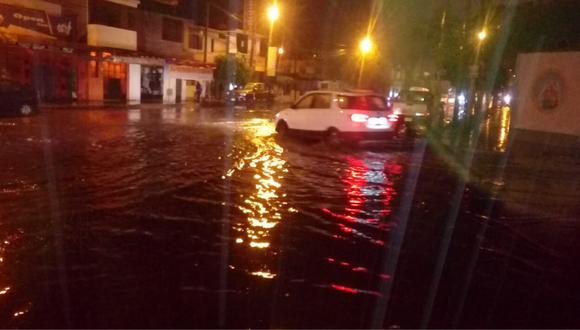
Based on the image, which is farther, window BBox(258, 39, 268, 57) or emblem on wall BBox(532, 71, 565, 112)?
window BBox(258, 39, 268, 57)

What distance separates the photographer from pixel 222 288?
17.4ft

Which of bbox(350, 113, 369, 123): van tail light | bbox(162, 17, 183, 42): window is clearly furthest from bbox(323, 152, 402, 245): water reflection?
bbox(162, 17, 183, 42): window

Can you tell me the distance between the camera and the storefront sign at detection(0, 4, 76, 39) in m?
30.1

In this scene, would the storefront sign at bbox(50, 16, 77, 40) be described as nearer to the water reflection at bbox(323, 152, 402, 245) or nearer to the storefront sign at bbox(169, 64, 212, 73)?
the storefront sign at bbox(169, 64, 212, 73)

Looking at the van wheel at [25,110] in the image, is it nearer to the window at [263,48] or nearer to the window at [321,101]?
the window at [321,101]

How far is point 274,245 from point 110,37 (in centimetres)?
3376

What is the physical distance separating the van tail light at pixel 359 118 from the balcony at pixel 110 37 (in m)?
24.7

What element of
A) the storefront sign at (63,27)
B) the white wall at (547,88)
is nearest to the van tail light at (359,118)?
the white wall at (547,88)

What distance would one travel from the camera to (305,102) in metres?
18.1

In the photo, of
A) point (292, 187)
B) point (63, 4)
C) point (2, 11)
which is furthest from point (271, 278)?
Answer: point (63, 4)

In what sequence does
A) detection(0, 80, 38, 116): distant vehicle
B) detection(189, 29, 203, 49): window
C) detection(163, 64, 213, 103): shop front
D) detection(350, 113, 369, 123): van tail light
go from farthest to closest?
1. detection(189, 29, 203, 49): window
2. detection(163, 64, 213, 103): shop front
3. detection(0, 80, 38, 116): distant vehicle
4. detection(350, 113, 369, 123): van tail light

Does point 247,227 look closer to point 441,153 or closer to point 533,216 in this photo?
point 533,216

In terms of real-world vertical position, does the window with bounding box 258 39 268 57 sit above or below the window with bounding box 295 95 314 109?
above

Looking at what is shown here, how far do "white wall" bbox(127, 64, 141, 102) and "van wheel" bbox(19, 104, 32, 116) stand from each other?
52.4 feet
